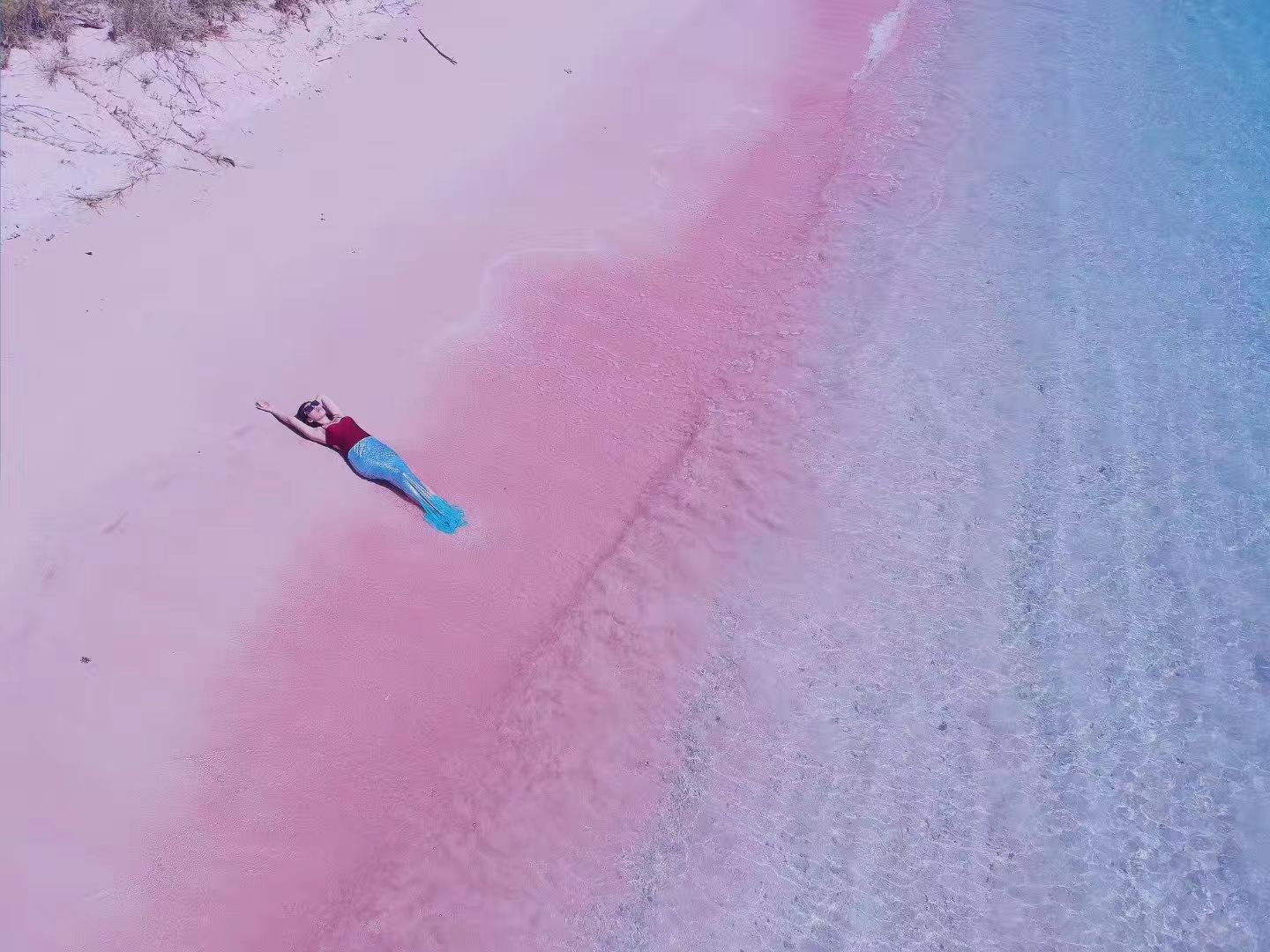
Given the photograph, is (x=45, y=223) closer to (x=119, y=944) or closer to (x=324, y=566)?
(x=324, y=566)

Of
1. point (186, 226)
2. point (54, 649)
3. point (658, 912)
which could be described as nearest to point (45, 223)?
point (186, 226)

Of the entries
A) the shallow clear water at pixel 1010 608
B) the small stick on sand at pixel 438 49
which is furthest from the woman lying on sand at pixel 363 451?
the small stick on sand at pixel 438 49

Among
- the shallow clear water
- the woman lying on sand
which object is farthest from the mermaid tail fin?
the shallow clear water

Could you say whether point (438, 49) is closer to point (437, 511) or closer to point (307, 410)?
point (307, 410)

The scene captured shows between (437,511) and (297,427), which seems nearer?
(437,511)

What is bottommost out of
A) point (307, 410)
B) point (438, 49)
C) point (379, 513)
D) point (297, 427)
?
point (379, 513)

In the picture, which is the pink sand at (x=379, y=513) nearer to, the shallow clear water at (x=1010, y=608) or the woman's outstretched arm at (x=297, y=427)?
the woman's outstretched arm at (x=297, y=427)

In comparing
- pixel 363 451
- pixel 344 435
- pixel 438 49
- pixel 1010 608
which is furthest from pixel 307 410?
pixel 438 49

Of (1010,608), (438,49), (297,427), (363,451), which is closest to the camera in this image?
(1010,608)
